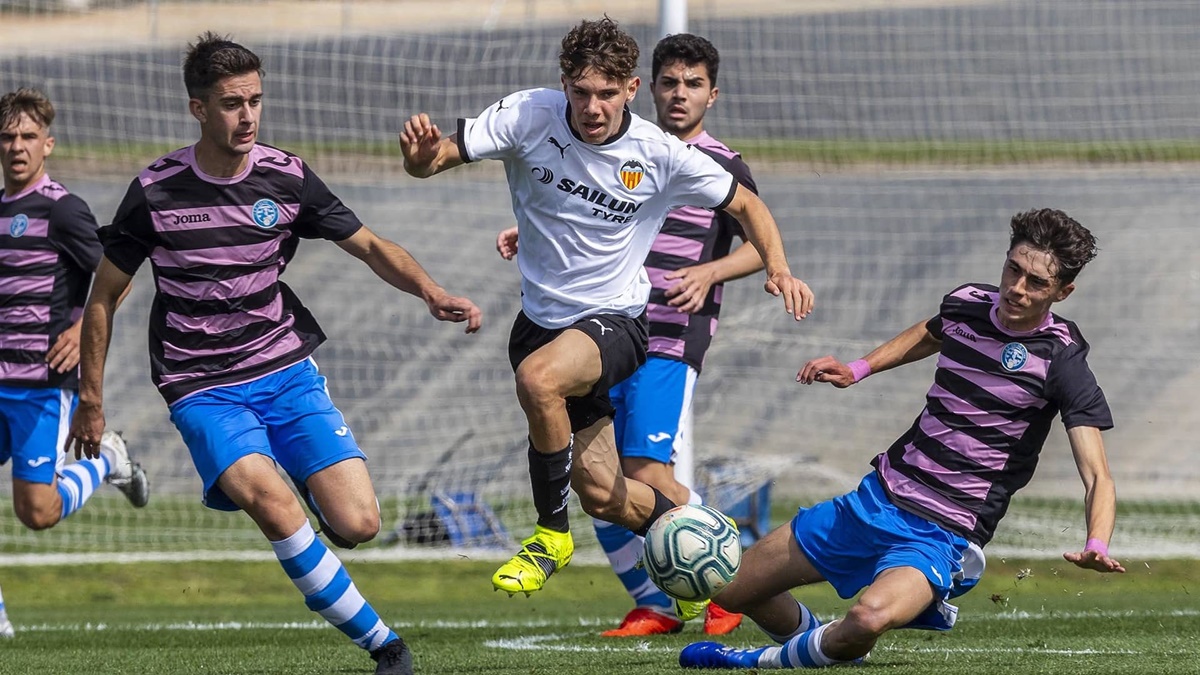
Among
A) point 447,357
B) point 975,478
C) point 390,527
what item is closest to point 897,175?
point 447,357

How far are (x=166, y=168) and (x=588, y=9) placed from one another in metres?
18.4

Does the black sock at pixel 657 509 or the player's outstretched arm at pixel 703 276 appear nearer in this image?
the black sock at pixel 657 509

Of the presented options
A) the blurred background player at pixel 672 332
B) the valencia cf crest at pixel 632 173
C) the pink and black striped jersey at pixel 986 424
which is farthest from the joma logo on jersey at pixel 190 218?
the pink and black striped jersey at pixel 986 424

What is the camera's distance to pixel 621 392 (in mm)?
7527

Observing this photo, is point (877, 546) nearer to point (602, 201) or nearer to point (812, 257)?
point (602, 201)

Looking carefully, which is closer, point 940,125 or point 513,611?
point 513,611

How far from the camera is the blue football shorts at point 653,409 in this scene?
7.39 meters

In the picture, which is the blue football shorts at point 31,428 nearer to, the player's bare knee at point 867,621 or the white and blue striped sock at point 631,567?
the white and blue striped sock at point 631,567

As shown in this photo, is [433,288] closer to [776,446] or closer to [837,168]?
[776,446]

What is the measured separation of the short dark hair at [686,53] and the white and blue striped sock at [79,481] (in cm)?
366

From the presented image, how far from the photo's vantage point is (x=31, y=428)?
810 centimetres

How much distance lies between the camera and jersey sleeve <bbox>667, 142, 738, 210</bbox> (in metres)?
6.13

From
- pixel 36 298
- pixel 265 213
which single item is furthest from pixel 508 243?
pixel 36 298

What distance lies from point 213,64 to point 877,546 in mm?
3047
